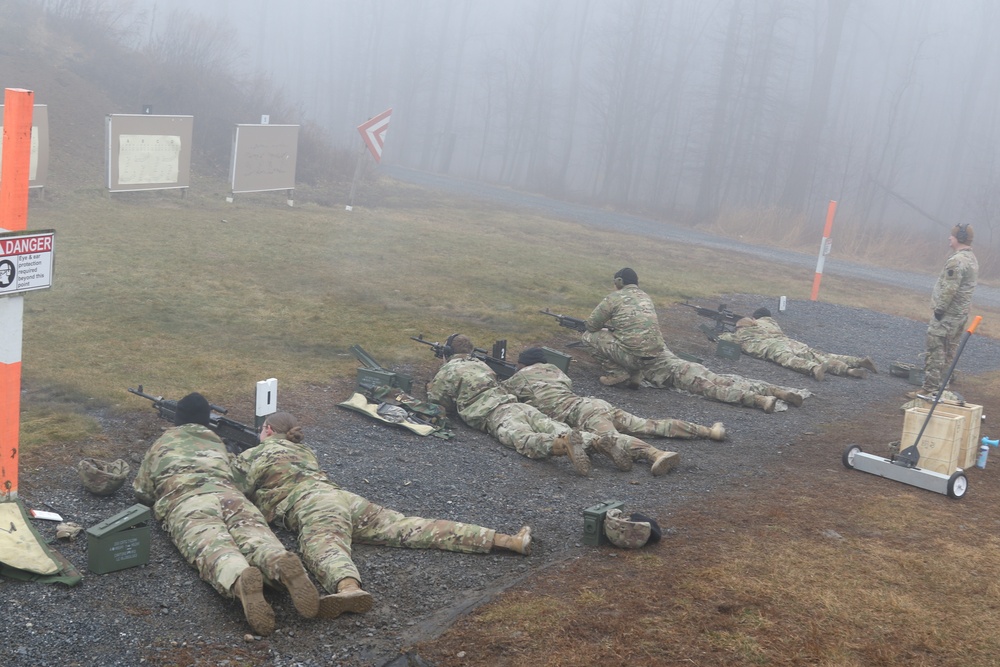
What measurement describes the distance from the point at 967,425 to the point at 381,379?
6.04m

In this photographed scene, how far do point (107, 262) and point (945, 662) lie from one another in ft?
43.2

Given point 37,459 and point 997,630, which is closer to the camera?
point 997,630

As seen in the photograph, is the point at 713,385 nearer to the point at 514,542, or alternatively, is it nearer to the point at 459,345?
the point at 459,345

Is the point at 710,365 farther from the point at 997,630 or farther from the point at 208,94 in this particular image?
the point at 208,94

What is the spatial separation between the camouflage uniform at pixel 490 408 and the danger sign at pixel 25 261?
449 cm

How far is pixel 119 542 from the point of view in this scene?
557 cm

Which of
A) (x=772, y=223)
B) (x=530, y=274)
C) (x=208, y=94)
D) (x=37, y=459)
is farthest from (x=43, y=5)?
(x=37, y=459)

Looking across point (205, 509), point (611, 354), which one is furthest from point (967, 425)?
point (205, 509)

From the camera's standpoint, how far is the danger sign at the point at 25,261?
560 centimetres

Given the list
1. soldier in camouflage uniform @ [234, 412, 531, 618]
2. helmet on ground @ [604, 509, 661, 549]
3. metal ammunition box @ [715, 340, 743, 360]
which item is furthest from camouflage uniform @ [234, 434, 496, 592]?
metal ammunition box @ [715, 340, 743, 360]

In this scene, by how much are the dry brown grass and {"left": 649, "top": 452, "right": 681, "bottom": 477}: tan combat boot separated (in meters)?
0.70

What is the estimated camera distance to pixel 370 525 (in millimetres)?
6426

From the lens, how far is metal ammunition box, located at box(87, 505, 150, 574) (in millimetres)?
5504

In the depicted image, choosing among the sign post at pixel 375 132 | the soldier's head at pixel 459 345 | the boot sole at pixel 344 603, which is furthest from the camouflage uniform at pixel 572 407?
the sign post at pixel 375 132
